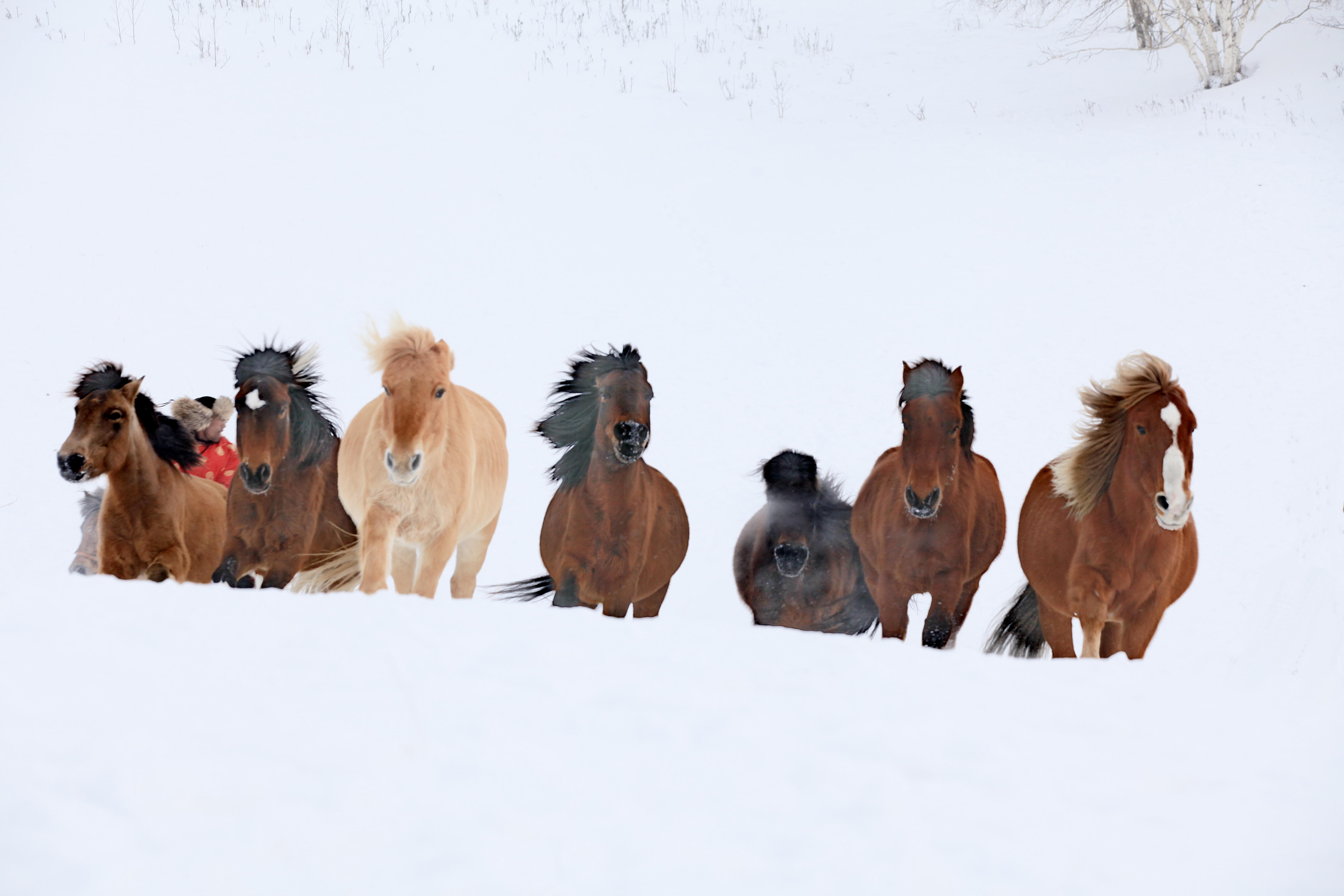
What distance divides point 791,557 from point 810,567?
44 cm

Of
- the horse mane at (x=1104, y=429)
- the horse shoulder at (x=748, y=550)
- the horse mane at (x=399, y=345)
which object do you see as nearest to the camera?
the horse mane at (x=1104, y=429)

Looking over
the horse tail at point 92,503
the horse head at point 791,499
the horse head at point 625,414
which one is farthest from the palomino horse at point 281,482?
the horse head at point 791,499

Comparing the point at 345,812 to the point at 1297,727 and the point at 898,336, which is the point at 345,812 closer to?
the point at 1297,727

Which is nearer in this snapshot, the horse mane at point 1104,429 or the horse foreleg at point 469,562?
the horse mane at point 1104,429

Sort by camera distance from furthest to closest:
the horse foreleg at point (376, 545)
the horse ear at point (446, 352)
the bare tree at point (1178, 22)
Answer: the bare tree at point (1178, 22) → the horse ear at point (446, 352) → the horse foreleg at point (376, 545)

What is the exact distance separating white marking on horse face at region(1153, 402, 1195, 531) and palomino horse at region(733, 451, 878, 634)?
200 cm

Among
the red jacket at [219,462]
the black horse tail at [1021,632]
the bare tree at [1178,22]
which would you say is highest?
the bare tree at [1178,22]

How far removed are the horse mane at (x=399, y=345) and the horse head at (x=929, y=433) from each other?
7.53 ft

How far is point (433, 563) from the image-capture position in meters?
5.00

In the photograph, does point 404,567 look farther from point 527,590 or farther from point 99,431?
point 99,431

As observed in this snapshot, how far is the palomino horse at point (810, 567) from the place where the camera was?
231 inches

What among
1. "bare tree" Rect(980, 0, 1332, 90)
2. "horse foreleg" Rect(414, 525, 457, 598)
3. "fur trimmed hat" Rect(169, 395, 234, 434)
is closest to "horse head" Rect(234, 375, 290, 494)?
"horse foreleg" Rect(414, 525, 457, 598)

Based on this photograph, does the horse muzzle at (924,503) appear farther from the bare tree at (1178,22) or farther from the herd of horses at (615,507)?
the bare tree at (1178,22)

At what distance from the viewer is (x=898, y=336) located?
10781mm
